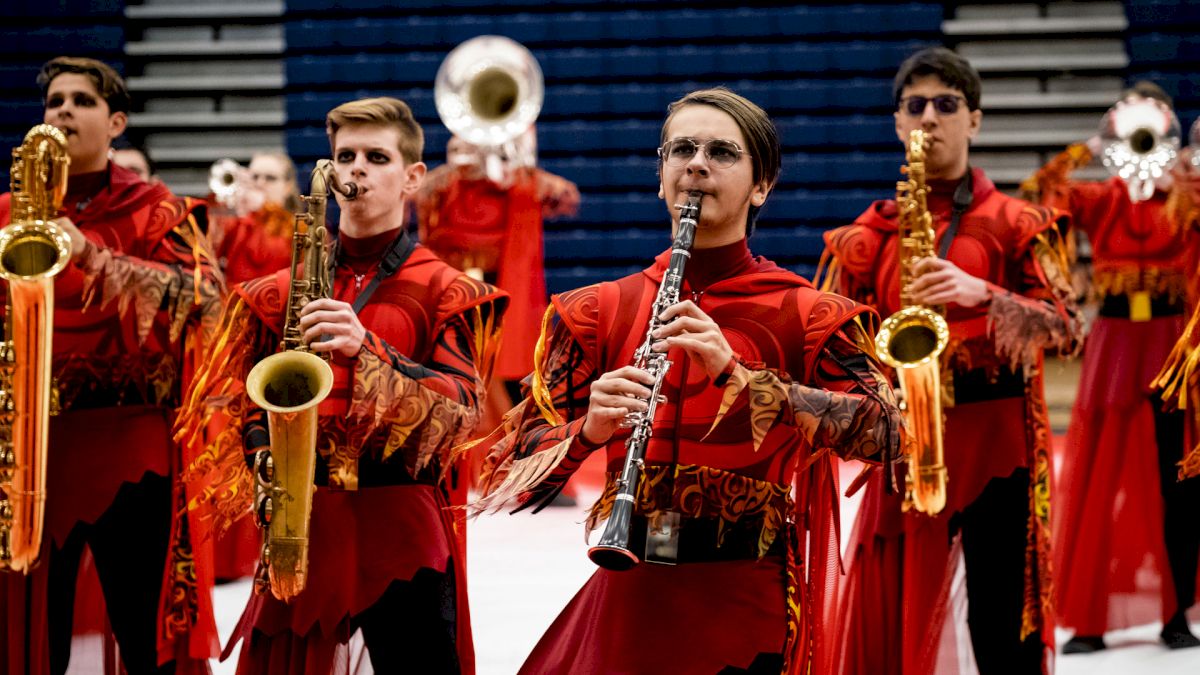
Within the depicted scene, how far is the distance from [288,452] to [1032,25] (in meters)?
9.29

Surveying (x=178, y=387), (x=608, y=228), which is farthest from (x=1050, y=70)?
(x=178, y=387)

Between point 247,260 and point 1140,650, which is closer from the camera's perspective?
point 1140,650

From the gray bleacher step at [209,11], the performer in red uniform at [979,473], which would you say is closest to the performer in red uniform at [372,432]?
the performer in red uniform at [979,473]

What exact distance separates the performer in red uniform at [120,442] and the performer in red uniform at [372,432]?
589 mm

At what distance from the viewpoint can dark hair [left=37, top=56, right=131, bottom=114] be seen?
12.3 feet

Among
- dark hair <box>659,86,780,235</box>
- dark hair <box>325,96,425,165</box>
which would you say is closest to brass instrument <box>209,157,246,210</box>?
dark hair <box>325,96,425,165</box>

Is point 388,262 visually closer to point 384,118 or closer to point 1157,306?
point 384,118

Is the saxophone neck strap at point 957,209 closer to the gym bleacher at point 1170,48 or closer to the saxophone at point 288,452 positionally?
the saxophone at point 288,452

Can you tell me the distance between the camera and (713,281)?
2.44 meters

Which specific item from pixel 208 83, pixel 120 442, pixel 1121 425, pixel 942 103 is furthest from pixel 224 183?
pixel 942 103

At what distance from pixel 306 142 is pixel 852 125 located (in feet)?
13.4

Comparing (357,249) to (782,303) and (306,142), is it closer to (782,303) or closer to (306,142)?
(782,303)

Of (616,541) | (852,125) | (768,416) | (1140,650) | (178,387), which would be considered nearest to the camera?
(616,541)

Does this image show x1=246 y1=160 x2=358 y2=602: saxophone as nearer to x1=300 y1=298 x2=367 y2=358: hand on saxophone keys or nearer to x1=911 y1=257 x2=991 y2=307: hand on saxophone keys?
x1=300 y1=298 x2=367 y2=358: hand on saxophone keys
